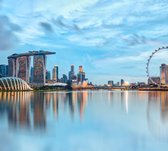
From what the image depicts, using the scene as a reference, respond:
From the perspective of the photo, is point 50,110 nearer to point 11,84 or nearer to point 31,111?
point 31,111

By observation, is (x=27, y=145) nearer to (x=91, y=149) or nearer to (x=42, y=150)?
(x=42, y=150)

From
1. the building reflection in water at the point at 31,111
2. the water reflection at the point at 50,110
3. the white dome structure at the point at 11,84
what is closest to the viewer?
the water reflection at the point at 50,110

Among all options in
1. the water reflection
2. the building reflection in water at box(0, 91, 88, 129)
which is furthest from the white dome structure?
the building reflection in water at box(0, 91, 88, 129)

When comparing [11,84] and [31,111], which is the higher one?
[11,84]

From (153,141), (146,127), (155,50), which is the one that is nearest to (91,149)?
(153,141)

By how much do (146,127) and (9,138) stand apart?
8.65m

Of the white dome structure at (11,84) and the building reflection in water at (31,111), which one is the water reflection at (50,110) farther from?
the white dome structure at (11,84)

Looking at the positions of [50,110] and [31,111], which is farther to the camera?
[50,110]

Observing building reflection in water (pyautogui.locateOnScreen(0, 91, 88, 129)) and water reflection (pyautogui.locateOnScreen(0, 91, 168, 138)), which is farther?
building reflection in water (pyautogui.locateOnScreen(0, 91, 88, 129))

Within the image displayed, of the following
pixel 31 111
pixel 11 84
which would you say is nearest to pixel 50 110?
pixel 31 111

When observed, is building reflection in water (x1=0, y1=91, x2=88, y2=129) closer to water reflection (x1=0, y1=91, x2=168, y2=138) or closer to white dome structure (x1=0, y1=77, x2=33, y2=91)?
water reflection (x1=0, y1=91, x2=168, y2=138)

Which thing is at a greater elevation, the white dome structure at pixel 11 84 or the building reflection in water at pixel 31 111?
the white dome structure at pixel 11 84

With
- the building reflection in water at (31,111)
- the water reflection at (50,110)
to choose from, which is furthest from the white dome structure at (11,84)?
the building reflection in water at (31,111)

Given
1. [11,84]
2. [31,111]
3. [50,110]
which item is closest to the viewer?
[31,111]
